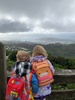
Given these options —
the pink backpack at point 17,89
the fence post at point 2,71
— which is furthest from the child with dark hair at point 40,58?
the fence post at point 2,71

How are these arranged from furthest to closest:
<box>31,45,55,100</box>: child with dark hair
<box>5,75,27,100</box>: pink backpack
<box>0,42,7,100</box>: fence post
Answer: <box>0,42,7,100</box>: fence post → <box>31,45,55,100</box>: child with dark hair → <box>5,75,27,100</box>: pink backpack

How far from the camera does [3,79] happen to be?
5062 mm

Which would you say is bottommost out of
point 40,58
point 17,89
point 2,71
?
point 17,89

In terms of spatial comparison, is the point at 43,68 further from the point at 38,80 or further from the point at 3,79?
the point at 3,79

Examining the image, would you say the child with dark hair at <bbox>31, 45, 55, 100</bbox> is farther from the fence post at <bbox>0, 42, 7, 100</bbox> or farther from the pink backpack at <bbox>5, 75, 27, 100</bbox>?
the fence post at <bbox>0, 42, 7, 100</bbox>

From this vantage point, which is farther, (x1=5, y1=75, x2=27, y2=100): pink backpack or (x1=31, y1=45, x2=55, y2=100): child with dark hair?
(x1=31, y1=45, x2=55, y2=100): child with dark hair

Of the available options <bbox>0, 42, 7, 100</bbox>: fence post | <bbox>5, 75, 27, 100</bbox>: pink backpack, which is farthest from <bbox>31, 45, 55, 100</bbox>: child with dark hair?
<bbox>0, 42, 7, 100</bbox>: fence post

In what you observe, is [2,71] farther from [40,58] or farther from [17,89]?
[40,58]

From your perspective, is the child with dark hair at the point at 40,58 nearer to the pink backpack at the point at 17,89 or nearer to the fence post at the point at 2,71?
the pink backpack at the point at 17,89

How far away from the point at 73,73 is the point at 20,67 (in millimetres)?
1319

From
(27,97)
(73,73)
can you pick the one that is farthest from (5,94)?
(73,73)

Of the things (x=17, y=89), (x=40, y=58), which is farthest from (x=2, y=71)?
(x=40, y=58)

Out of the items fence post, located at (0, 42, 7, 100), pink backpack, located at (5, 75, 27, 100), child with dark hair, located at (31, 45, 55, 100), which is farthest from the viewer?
fence post, located at (0, 42, 7, 100)

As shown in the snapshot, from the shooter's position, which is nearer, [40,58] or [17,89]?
[17,89]
